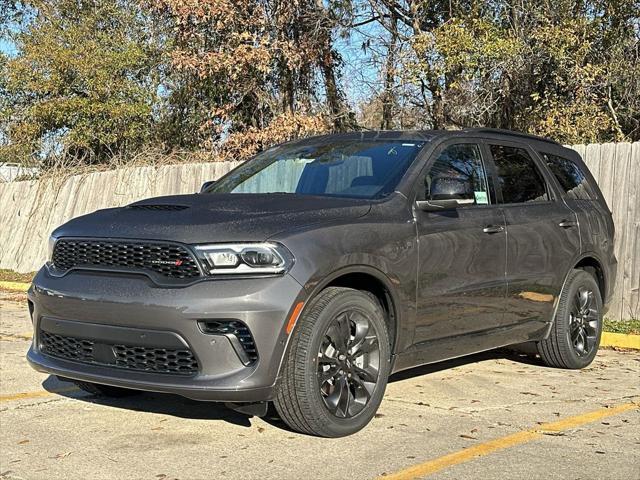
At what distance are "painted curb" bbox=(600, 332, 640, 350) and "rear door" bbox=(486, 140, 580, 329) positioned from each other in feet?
6.23

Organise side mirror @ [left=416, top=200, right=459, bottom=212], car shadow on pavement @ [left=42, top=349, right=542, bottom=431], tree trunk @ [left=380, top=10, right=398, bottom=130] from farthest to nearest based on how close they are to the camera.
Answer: tree trunk @ [left=380, top=10, right=398, bottom=130], side mirror @ [left=416, top=200, right=459, bottom=212], car shadow on pavement @ [left=42, top=349, right=542, bottom=431]

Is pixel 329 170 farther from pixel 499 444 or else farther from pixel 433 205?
pixel 499 444

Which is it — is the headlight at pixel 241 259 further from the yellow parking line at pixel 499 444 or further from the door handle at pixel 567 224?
the door handle at pixel 567 224

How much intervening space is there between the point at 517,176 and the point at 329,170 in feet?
5.51

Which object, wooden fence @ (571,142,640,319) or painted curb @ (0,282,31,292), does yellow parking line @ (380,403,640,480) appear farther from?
painted curb @ (0,282,31,292)

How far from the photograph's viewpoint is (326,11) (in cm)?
1814

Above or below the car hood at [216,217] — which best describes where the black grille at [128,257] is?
below

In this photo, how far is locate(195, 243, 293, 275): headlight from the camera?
15.2ft

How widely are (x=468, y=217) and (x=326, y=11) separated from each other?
1296cm

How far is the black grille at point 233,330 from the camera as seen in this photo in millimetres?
4566

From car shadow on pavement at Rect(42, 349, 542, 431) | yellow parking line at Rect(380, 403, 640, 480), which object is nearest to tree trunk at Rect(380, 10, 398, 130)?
car shadow on pavement at Rect(42, 349, 542, 431)

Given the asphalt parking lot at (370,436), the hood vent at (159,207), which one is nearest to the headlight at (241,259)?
the hood vent at (159,207)

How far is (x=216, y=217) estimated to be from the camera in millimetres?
4906

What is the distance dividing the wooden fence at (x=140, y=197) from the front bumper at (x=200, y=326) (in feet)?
19.6
